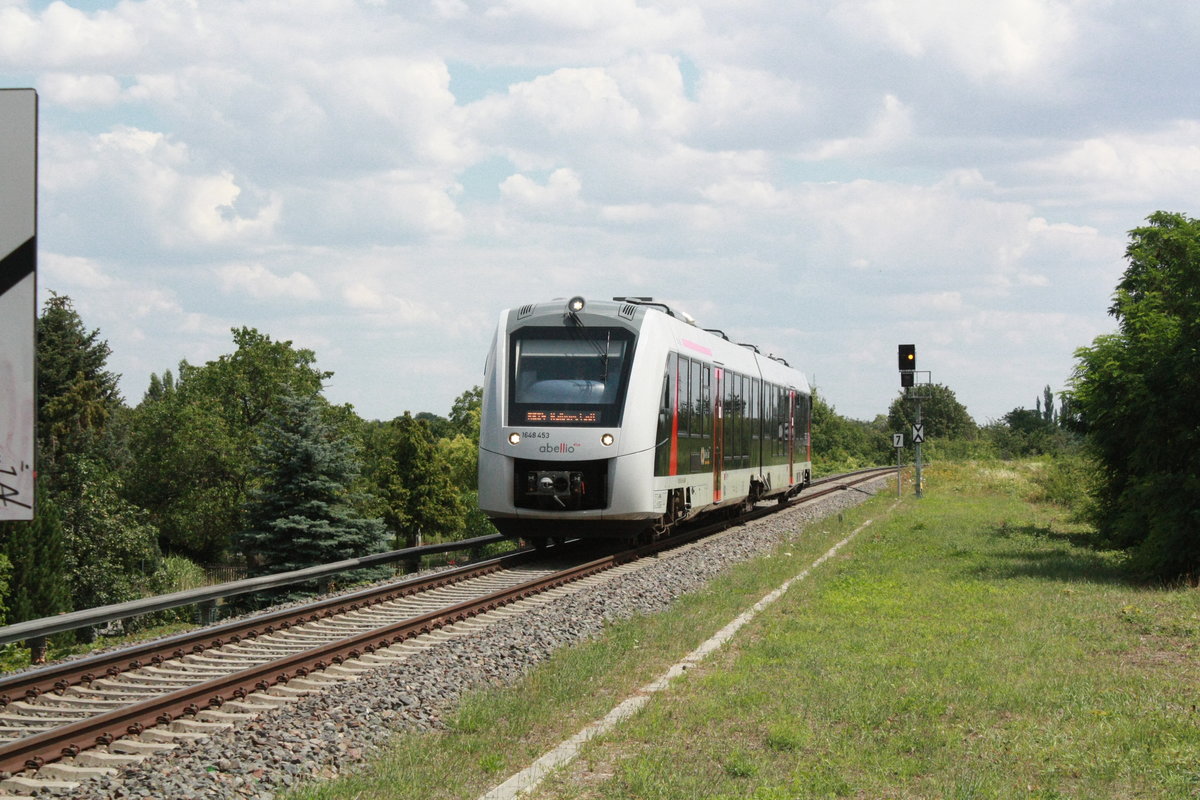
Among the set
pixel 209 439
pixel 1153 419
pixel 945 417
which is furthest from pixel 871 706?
pixel 945 417

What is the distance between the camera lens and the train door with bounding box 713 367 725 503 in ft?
71.2

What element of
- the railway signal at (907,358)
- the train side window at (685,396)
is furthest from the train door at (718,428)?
the railway signal at (907,358)

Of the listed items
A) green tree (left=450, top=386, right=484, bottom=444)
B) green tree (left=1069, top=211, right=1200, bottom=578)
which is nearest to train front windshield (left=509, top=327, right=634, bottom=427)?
green tree (left=1069, top=211, right=1200, bottom=578)

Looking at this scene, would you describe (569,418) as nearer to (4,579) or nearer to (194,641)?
(194,641)

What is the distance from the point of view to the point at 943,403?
134500mm

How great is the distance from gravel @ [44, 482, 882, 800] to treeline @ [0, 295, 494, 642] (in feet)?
99.2

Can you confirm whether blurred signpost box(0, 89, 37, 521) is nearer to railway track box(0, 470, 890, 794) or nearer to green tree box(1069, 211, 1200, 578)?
railway track box(0, 470, 890, 794)

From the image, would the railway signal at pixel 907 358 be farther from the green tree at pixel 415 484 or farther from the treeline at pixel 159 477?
the green tree at pixel 415 484

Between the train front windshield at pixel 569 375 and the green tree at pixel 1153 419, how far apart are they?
711cm

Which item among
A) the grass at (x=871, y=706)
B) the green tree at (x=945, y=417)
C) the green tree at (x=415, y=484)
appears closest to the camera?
the grass at (x=871, y=706)

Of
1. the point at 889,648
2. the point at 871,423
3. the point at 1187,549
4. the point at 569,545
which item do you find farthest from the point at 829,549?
the point at 871,423

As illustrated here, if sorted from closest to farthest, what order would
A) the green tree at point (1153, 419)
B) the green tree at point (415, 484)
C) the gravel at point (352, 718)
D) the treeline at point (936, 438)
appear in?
the gravel at point (352, 718) → the green tree at point (1153, 419) → the green tree at point (415, 484) → the treeline at point (936, 438)

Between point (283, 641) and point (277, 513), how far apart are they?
52.4ft

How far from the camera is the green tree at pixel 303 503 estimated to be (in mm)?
26672
